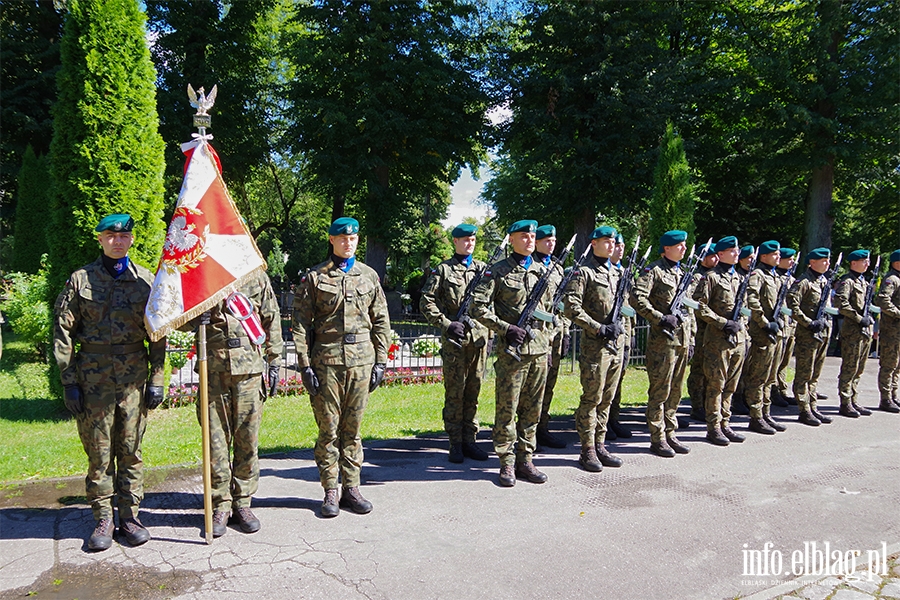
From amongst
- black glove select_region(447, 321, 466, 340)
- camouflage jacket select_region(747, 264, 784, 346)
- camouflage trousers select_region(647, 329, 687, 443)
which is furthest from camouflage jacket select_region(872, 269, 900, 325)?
black glove select_region(447, 321, 466, 340)

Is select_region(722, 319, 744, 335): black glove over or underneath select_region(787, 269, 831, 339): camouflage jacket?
underneath

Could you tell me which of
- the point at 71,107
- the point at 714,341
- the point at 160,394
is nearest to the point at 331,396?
the point at 160,394

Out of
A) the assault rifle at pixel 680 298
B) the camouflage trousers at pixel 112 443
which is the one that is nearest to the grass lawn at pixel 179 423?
the camouflage trousers at pixel 112 443

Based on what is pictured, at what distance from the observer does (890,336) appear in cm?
923

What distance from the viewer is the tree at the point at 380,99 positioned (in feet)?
62.5

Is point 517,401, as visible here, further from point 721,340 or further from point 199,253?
point 199,253

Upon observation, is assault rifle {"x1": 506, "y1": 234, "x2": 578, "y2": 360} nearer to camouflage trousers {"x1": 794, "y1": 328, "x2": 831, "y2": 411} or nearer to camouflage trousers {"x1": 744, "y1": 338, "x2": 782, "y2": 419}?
camouflage trousers {"x1": 744, "y1": 338, "x2": 782, "y2": 419}

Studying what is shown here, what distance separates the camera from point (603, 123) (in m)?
19.6

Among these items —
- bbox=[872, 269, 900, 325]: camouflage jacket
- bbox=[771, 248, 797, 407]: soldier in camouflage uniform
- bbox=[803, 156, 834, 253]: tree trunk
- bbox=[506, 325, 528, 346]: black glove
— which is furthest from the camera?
bbox=[803, 156, 834, 253]: tree trunk

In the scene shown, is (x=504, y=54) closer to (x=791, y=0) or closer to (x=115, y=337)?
(x=791, y=0)

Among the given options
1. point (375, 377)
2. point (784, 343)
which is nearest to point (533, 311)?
point (375, 377)

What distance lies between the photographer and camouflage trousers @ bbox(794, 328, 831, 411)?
8.55 meters

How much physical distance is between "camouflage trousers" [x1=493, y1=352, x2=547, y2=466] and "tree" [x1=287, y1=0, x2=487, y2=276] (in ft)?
47.7

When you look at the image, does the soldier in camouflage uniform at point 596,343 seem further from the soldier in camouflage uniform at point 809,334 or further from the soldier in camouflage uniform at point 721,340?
the soldier in camouflage uniform at point 809,334
